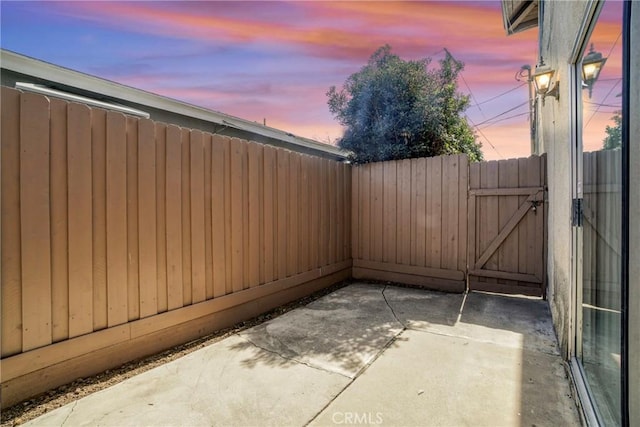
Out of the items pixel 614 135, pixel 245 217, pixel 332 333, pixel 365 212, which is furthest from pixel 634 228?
pixel 365 212

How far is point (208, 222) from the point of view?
9.53 ft

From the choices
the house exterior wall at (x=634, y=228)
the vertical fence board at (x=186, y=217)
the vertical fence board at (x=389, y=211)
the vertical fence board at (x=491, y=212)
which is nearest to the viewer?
the house exterior wall at (x=634, y=228)

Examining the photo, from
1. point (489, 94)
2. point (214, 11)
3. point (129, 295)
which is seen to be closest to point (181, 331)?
point (129, 295)

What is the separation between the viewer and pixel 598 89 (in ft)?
4.97

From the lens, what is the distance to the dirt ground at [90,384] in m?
1.73

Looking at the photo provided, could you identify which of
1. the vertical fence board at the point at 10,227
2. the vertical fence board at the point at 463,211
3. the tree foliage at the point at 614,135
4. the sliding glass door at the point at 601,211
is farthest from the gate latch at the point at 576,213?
the vertical fence board at the point at 10,227

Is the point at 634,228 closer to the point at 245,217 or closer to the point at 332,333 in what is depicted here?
the point at 332,333

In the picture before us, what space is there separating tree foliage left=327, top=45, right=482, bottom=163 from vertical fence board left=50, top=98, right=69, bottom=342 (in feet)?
13.9

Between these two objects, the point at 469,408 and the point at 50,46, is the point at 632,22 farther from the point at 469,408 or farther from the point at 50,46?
the point at 50,46

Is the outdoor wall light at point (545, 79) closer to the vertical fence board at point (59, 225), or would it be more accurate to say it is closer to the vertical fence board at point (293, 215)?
the vertical fence board at point (293, 215)

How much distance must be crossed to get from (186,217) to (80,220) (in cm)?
79

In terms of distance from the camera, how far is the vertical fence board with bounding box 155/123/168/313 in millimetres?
2510

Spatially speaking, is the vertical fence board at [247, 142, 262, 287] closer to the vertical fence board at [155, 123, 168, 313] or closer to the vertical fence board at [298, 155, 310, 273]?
the vertical fence board at [298, 155, 310, 273]

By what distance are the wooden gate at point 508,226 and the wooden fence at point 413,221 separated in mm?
174
